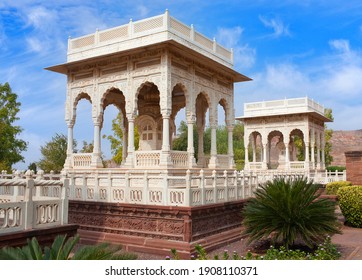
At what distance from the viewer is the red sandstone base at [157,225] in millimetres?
9609

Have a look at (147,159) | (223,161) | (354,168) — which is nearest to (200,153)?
(223,161)

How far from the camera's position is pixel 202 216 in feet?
33.2

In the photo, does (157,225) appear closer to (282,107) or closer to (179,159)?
(179,159)

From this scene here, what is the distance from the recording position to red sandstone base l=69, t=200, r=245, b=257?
9.61 meters

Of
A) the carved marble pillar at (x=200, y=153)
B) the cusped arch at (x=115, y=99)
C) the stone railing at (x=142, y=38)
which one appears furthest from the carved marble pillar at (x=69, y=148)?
the carved marble pillar at (x=200, y=153)

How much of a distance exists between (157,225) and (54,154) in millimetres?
26576

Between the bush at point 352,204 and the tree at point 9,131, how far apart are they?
81.8ft

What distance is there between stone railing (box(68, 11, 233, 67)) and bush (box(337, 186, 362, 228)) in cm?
770

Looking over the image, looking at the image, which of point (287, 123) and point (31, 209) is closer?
point (31, 209)

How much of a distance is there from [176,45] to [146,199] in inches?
243

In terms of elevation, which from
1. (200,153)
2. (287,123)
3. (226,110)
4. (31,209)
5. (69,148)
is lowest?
(31,209)

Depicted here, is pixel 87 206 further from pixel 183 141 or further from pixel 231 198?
pixel 183 141

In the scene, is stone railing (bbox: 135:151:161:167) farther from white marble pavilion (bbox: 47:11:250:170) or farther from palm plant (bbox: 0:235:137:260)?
palm plant (bbox: 0:235:137:260)

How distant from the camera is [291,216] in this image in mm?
8977
